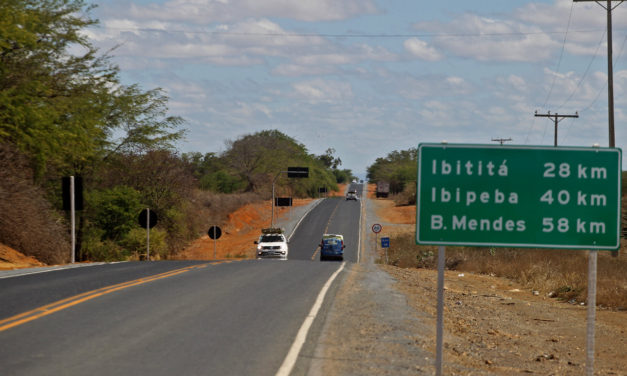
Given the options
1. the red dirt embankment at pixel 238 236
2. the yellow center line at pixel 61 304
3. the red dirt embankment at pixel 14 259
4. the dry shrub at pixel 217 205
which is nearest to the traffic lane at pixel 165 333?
the yellow center line at pixel 61 304

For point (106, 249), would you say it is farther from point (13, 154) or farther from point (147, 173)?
point (13, 154)

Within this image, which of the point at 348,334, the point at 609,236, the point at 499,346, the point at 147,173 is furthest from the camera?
the point at 147,173

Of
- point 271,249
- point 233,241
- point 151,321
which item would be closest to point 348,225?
point 233,241

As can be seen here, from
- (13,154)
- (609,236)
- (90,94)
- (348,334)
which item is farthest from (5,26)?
(609,236)

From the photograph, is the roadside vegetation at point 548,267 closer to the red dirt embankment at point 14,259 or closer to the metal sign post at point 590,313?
the metal sign post at point 590,313

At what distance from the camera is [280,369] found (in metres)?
8.47

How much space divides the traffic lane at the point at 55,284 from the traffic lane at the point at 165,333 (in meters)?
0.88

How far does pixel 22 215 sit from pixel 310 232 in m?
53.9

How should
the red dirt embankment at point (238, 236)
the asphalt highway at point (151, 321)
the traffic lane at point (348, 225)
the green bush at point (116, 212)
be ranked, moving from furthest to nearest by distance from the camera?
the traffic lane at point (348, 225) → the red dirt embankment at point (238, 236) → the green bush at point (116, 212) → the asphalt highway at point (151, 321)

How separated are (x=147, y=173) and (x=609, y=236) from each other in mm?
49088

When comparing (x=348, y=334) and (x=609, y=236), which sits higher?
(x=609, y=236)

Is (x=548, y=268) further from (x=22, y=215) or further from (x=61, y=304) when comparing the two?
(x=61, y=304)

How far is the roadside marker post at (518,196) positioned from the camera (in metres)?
7.76

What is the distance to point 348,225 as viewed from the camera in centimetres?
8731
